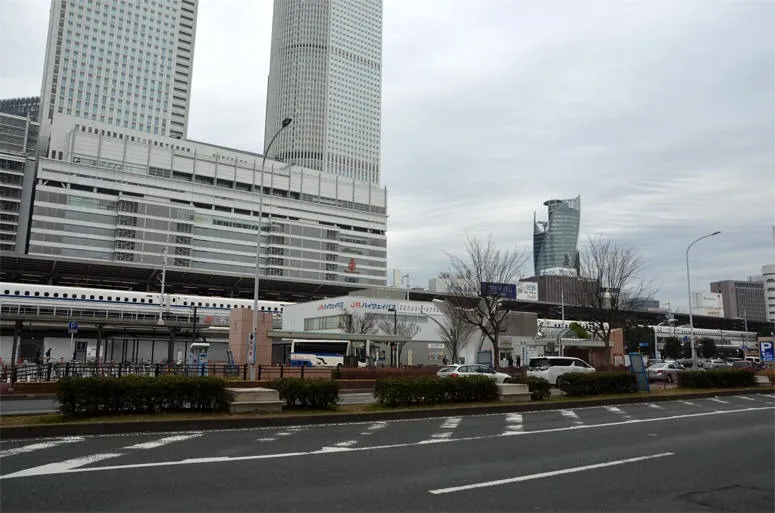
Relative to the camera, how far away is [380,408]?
16.4 metres

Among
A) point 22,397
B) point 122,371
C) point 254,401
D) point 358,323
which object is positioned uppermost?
point 358,323

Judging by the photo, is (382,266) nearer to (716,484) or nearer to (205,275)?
(205,275)

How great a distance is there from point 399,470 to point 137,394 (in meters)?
7.66

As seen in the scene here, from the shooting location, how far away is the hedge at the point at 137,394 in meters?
12.8

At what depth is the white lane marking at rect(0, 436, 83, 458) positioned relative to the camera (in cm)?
959

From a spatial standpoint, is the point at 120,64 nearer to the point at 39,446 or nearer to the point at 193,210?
the point at 193,210

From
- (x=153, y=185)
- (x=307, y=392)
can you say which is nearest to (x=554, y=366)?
(x=307, y=392)

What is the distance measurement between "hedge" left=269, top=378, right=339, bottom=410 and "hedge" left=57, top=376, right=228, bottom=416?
5.63ft

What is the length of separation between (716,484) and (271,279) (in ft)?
322

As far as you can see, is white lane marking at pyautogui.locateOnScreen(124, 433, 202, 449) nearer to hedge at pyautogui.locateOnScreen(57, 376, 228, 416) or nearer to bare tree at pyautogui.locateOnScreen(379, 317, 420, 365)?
hedge at pyautogui.locateOnScreen(57, 376, 228, 416)

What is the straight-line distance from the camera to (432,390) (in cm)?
1741

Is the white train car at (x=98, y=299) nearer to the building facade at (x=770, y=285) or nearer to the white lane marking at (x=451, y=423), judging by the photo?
the white lane marking at (x=451, y=423)

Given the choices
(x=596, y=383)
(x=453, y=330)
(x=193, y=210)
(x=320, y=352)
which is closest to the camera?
(x=596, y=383)

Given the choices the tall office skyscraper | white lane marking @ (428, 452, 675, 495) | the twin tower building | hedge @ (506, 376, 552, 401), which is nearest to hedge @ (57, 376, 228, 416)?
white lane marking @ (428, 452, 675, 495)
